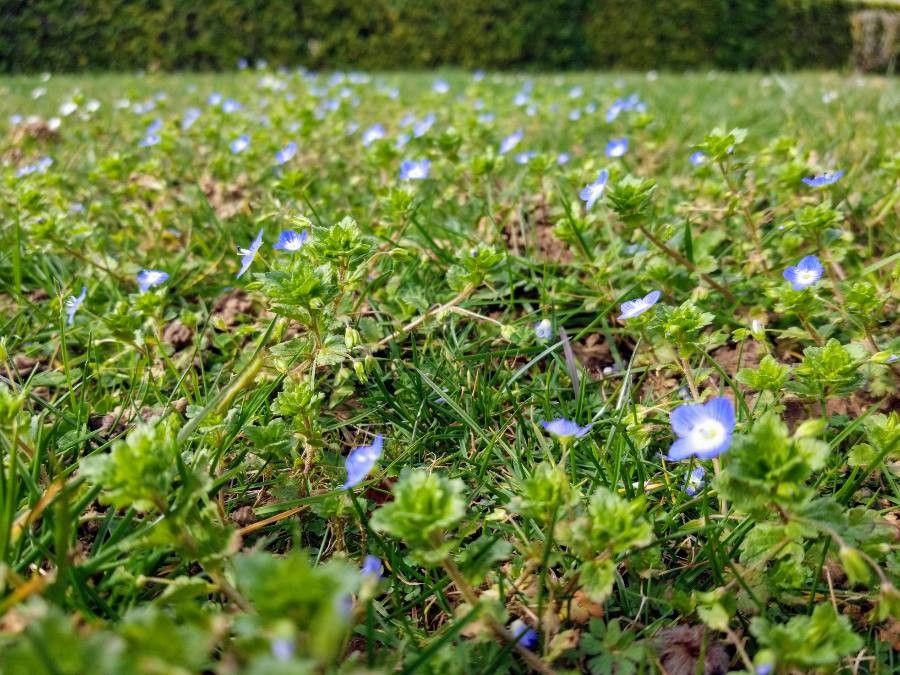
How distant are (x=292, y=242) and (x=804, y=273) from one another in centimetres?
123

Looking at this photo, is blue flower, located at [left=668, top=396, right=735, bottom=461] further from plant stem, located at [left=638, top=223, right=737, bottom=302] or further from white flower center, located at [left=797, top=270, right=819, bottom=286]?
plant stem, located at [left=638, top=223, right=737, bottom=302]

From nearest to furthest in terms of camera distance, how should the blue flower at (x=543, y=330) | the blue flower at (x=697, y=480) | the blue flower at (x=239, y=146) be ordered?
the blue flower at (x=697, y=480), the blue flower at (x=543, y=330), the blue flower at (x=239, y=146)

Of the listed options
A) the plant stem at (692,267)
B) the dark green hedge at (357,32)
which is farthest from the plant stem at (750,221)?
the dark green hedge at (357,32)

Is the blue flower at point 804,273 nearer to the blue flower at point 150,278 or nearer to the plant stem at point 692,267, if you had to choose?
the plant stem at point 692,267

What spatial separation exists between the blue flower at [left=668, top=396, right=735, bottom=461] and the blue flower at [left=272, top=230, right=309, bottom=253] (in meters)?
0.98

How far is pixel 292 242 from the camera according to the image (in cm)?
184

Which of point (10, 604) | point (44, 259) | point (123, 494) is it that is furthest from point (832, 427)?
point (44, 259)

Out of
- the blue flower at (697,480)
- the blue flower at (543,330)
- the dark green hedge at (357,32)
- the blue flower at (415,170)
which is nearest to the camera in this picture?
the blue flower at (697,480)

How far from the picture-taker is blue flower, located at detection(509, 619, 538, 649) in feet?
3.47

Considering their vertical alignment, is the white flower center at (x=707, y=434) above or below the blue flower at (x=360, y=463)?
above

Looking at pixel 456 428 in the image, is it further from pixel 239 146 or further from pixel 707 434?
pixel 239 146

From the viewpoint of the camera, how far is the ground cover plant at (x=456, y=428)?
3.17ft

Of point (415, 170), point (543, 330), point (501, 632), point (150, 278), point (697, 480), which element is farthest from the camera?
point (415, 170)

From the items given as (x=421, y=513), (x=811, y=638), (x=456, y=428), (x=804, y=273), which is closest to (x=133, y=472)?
(x=421, y=513)
